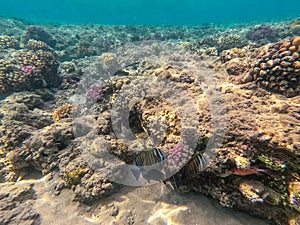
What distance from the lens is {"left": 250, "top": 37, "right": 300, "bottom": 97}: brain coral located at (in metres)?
2.80

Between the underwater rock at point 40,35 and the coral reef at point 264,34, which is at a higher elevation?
the underwater rock at point 40,35

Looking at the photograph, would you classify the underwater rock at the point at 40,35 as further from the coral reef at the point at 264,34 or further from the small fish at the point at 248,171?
the small fish at the point at 248,171

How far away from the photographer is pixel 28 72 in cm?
649

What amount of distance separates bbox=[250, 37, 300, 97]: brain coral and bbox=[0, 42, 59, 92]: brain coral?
7078mm

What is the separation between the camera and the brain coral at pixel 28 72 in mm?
6137

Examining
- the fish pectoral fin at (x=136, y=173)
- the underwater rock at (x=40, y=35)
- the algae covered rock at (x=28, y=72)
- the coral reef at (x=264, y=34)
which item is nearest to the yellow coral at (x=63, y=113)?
the fish pectoral fin at (x=136, y=173)

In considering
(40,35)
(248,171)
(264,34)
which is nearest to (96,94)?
(248,171)

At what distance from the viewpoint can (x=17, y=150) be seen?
11.9 ft

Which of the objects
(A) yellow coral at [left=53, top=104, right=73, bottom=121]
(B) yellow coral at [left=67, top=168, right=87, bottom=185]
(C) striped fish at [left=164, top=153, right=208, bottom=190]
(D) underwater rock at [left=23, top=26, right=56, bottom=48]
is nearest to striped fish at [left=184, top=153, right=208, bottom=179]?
(C) striped fish at [left=164, top=153, right=208, bottom=190]

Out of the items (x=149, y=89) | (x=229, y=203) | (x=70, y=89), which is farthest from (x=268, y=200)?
(x=70, y=89)

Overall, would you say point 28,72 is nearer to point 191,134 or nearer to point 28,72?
point 28,72

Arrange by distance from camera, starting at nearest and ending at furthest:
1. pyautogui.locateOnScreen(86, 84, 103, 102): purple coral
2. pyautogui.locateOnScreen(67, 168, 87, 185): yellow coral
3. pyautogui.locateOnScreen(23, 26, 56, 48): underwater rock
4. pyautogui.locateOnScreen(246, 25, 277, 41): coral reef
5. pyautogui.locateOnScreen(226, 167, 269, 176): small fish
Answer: pyautogui.locateOnScreen(226, 167, 269, 176): small fish → pyautogui.locateOnScreen(67, 168, 87, 185): yellow coral → pyautogui.locateOnScreen(86, 84, 103, 102): purple coral → pyautogui.locateOnScreen(246, 25, 277, 41): coral reef → pyautogui.locateOnScreen(23, 26, 56, 48): underwater rock

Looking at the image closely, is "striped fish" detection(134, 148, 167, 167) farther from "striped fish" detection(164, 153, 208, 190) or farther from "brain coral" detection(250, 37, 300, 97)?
"brain coral" detection(250, 37, 300, 97)

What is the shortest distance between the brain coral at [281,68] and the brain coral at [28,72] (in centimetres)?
708
